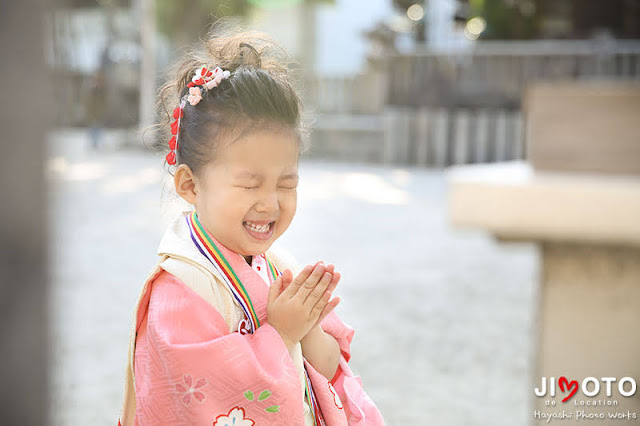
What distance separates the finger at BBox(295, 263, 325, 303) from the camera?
3.53ft

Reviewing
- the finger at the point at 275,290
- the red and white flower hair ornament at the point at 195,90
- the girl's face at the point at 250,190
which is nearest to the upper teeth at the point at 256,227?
the girl's face at the point at 250,190

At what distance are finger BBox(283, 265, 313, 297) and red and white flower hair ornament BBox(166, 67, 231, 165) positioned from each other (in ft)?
1.13

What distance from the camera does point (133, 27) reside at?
12.9 metres

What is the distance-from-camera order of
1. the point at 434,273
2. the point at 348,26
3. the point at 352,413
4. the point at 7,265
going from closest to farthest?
1. the point at 7,265
2. the point at 352,413
3. the point at 434,273
4. the point at 348,26

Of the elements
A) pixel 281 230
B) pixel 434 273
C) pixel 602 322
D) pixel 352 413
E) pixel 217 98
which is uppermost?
pixel 217 98

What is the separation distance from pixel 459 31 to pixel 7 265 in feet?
43.0

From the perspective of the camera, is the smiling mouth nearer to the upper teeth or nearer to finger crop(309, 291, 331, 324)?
the upper teeth

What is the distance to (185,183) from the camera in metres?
1.22

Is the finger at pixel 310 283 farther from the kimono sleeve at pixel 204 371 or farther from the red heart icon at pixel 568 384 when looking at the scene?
the red heart icon at pixel 568 384

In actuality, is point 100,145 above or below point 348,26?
below

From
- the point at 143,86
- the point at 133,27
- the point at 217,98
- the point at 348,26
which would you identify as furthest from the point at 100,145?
the point at 217,98

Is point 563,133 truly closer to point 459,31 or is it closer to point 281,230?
point 281,230

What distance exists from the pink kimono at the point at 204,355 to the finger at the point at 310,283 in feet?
0.23

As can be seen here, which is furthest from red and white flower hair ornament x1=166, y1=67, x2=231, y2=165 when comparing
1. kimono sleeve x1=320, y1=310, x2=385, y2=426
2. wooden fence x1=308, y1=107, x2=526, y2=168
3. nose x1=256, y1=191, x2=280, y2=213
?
wooden fence x1=308, y1=107, x2=526, y2=168
